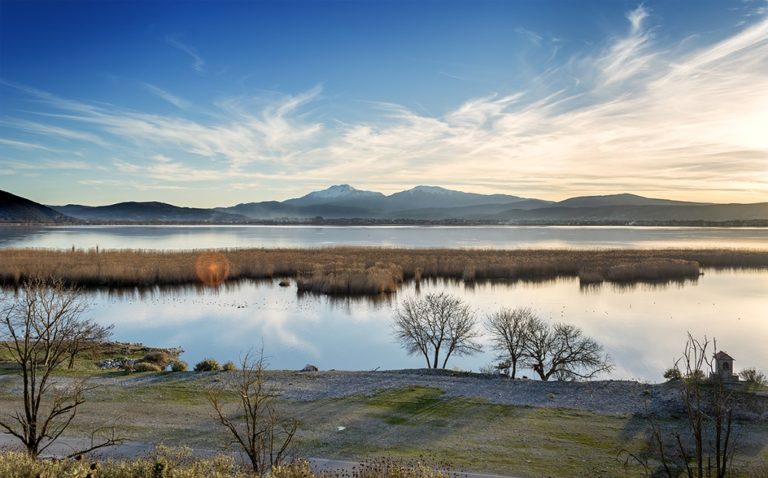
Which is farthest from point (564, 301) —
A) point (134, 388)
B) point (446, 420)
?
point (134, 388)

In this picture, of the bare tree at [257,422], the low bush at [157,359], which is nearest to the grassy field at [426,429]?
the bare tree at [257,422]

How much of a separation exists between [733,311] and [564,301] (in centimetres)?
1302

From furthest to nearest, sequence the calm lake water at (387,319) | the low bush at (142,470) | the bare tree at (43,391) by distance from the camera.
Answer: the calm lake water at (387,319) < the bare tree at (43,391) < the low bush at (142,470)

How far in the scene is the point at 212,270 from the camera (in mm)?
65375

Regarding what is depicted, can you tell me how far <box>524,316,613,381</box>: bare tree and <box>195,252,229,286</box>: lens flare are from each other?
4144 centimetres

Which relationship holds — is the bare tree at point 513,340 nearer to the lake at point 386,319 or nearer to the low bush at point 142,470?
the lake at point 386,319

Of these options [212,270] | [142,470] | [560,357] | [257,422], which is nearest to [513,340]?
[560,357]

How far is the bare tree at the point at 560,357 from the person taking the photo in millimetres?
26234

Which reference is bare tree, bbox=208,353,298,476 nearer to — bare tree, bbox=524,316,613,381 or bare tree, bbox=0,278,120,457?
bare tree, bbox=0,278,120,457

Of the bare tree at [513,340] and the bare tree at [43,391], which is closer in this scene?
the bare tree at [43,391]

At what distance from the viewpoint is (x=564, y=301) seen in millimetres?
49438

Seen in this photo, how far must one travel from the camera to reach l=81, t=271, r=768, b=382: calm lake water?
31984mm

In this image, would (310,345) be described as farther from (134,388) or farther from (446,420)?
(446,420)

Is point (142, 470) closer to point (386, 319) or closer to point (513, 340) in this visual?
point (513, 340)
